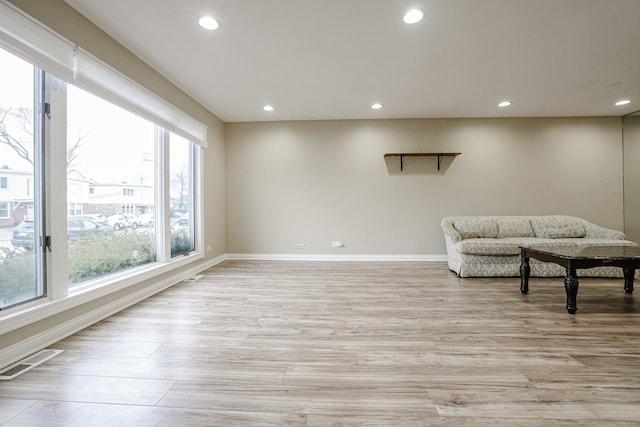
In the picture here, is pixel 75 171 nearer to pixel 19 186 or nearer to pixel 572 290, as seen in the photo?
pixel 19 186

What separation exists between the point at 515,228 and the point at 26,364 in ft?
19.4

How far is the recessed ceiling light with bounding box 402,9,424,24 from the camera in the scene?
2.27m

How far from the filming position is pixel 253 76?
11.0 ft

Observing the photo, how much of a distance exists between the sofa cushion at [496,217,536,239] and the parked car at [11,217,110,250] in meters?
5.47

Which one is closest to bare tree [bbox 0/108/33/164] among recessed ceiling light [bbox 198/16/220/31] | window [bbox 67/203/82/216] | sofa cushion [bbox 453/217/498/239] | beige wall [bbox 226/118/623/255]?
window [bbox 67/203/82/216]

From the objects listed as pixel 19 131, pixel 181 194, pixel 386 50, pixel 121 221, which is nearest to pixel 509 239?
pixel 386 50

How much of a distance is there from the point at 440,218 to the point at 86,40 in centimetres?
527

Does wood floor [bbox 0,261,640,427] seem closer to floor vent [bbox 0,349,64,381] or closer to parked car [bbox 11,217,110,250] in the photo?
floor vent [bbox 0,349,64,381]

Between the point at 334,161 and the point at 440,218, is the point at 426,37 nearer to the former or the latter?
the point at 334,161

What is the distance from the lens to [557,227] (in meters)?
4.44

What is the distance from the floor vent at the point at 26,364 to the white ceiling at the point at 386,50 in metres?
2.68

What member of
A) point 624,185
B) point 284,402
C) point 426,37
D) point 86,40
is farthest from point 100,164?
point 624,185

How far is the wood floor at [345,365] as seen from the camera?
4.40 feet

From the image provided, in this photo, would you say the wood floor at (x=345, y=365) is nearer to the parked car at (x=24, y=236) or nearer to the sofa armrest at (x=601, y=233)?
the parked car at (x=24, y=236)
